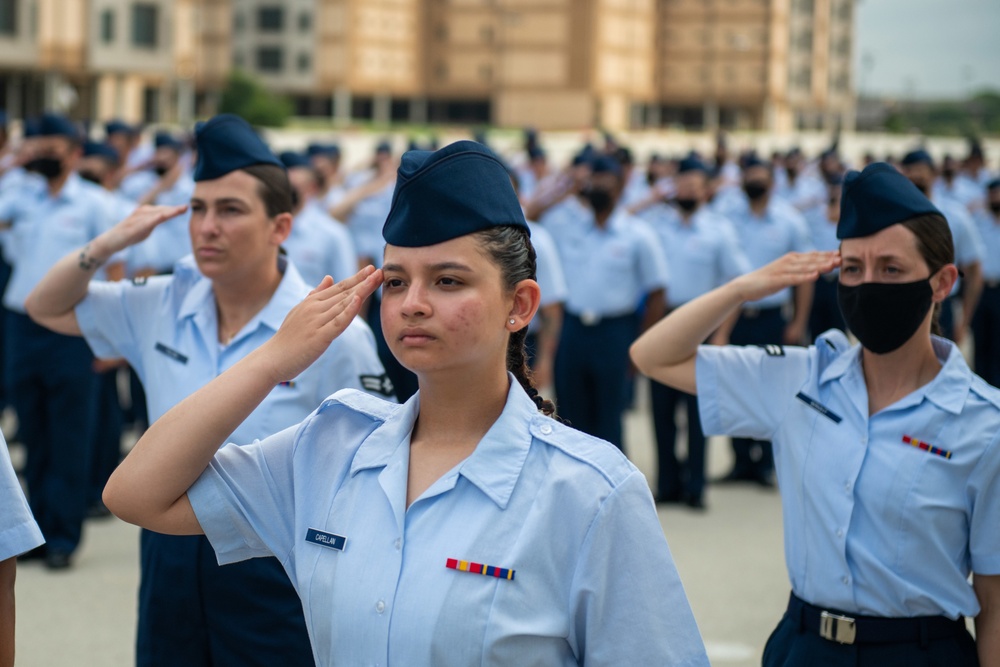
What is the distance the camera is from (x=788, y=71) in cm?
9794

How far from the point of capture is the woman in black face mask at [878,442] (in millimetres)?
3189

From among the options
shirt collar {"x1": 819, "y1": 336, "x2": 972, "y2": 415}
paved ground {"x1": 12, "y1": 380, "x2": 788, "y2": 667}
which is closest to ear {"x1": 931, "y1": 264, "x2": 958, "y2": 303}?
shirt collar {"x1": 819, "y1": 336, "x2": 972, "y2": 415}

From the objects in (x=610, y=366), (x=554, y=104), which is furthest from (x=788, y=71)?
(x=610, y=366)

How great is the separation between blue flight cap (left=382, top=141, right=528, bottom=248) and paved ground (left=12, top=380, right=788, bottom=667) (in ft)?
13.1

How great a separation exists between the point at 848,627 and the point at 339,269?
6.02 metres

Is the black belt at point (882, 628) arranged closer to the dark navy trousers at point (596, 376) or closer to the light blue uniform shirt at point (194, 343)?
the light blue uniform shirt at point (194, 343)

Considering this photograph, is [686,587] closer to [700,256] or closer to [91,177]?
[700,256]

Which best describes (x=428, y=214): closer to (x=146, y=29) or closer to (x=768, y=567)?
(x=768, y=567)

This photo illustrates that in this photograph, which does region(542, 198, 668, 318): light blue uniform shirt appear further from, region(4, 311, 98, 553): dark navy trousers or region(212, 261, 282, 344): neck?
region(212, 261, 282, 344): neck

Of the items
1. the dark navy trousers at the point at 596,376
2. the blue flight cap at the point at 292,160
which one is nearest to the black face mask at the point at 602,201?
the dark navy trousers at the point at 596,376

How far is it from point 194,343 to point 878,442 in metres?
2.00

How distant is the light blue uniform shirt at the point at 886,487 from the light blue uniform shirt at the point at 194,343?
1.24 meters

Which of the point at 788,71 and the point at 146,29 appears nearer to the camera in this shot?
the point at 146,29

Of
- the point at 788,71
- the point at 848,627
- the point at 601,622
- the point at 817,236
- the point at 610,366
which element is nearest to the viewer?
the point at 601,622
